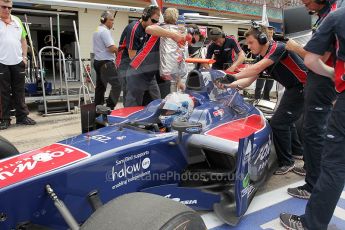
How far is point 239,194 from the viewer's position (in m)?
2.78

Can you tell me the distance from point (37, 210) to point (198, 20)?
6954 mm

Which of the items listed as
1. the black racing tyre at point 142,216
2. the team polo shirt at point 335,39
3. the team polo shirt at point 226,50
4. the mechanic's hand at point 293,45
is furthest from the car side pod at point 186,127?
the team polo shirt at point 226,50

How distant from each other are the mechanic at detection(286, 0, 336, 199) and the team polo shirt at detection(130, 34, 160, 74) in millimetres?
1910

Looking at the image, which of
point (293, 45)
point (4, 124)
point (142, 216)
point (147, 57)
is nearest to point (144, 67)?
point (147, 57)

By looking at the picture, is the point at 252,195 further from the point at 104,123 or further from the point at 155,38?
the point at 155,38

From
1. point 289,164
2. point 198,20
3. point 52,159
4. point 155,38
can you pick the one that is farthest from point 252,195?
point 198,20

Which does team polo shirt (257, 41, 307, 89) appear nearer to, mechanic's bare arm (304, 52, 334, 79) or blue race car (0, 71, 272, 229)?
blue race car (0, 71, 272, 229)

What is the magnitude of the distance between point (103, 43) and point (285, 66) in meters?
3.37

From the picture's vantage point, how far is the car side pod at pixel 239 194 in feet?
8.93

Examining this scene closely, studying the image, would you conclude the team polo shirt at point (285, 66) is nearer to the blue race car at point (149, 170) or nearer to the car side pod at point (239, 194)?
the blue race car at point (149, 170)

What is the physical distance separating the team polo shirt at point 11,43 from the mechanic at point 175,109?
3.57m

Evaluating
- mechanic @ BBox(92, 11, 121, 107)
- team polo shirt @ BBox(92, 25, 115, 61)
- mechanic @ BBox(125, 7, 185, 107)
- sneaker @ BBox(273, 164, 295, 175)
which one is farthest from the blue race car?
team polo shirt @ BBox(92, 25, 115, 61)

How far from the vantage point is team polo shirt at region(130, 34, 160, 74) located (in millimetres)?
4562

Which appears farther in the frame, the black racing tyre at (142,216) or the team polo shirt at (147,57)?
the team polo shirt at (147,57)
